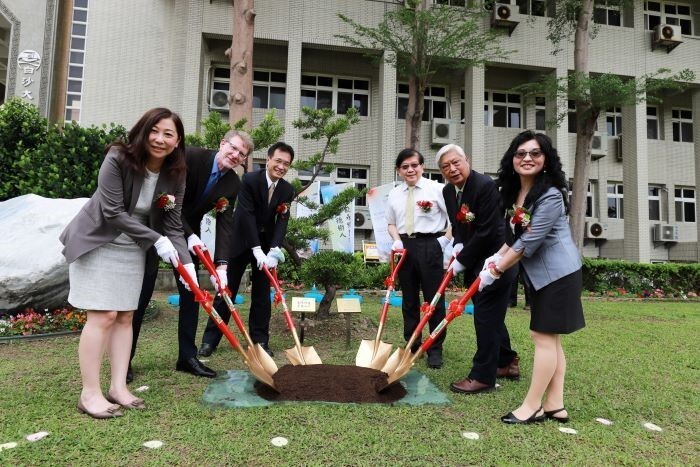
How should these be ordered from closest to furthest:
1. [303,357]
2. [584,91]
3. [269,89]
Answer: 1. [303,357]
2. [584,91]
3. [269,89]

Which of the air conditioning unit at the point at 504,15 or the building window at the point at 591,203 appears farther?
the building window at the point at 591,203

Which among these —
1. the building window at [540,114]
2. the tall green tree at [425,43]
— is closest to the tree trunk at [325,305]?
the tall green tree at [425,43]

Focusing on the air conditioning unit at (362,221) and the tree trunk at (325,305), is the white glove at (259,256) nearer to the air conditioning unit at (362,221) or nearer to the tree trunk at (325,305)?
the tree trunk at (325,305)

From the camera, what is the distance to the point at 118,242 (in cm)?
241

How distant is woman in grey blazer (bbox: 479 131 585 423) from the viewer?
229cm

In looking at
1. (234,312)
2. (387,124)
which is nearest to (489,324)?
(234,312)

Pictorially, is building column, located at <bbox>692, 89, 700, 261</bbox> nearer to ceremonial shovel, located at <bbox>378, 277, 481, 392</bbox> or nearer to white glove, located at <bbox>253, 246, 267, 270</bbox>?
ceremonial shovel, located at <bbox>378, 277, 481, 392</bbox>

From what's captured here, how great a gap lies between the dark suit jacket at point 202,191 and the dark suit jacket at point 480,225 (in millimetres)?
1655

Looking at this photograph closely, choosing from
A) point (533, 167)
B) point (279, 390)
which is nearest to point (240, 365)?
point (279, 390)

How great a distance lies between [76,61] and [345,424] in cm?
1471

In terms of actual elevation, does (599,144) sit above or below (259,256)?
above

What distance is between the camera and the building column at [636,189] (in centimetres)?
1364

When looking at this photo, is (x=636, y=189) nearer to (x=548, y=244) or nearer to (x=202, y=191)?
(x=548, y=244)

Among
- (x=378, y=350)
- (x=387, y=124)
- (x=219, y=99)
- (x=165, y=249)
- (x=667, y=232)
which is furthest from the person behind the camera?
(x=667, y=232)
